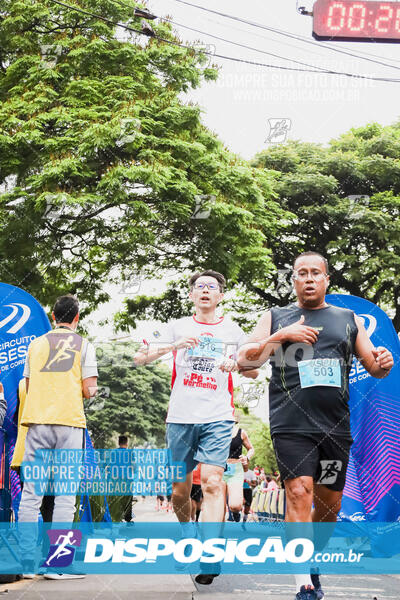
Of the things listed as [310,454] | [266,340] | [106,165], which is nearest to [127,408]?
[106,165]

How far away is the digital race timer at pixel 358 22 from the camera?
10.2 meters

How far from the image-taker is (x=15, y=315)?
23.7 feet

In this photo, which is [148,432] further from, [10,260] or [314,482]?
[314,482]

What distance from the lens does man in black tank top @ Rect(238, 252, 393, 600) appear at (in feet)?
14.7

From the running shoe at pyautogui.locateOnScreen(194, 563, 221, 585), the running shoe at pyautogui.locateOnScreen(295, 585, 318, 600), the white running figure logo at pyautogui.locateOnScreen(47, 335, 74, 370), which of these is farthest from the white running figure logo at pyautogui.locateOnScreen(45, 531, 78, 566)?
the running shoe at pyautogui.locateOnScreen(295, 585, 318, 600)

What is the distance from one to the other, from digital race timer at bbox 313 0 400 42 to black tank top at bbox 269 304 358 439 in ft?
20.5

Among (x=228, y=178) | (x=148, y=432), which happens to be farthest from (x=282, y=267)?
(x=148, y=432)

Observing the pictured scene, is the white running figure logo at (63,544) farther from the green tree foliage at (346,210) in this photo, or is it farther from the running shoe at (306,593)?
the green tree foliage at (346,210)

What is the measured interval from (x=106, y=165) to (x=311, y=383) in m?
13.1


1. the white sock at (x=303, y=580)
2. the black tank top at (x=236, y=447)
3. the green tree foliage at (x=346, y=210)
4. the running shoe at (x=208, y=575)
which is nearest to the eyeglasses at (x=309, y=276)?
the white sock at (x=303, y=580)

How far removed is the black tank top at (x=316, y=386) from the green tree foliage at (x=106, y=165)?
11664 mm

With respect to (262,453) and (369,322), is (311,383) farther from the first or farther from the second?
(262,453)

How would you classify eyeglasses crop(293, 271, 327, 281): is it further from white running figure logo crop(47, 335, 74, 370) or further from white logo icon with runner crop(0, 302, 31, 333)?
white logo icon with runner crop(0, 302, 31, 333)

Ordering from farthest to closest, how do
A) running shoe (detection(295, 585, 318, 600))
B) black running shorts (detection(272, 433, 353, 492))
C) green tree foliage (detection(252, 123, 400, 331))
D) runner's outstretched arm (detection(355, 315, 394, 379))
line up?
Answer: 1. green tree foliage (detection(252, 123, 400, 331))
2. runner's outstretched arm (detection(355, 315, 394, 379))
3. black running shorts (detection(272, 433, 353, 492))
4. running shoe (detection(295, 585, 318, 600))
